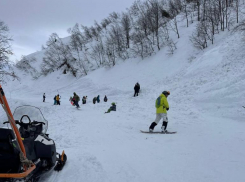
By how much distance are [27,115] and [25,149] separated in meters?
1.21

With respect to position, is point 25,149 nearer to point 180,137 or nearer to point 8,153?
point 8,153

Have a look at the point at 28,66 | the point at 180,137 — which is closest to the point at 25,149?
the point at 180,137

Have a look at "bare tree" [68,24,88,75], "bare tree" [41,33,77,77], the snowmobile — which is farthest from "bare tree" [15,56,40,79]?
the snowmobile

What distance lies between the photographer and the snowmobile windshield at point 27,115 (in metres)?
4.48

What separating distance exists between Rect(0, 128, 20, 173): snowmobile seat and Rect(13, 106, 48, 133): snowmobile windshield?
57.0 inches

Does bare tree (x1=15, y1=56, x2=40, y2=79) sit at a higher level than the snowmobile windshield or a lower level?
higher

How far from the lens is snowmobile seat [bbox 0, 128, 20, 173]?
2936 mm

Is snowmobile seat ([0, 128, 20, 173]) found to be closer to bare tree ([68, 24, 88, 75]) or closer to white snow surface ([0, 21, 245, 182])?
white snow surface ([0, 21, 245, 182])

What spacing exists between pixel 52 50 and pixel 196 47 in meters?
43.1

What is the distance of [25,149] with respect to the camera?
11.8ft

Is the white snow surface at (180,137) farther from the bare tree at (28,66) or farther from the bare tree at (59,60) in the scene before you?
the bare tree at (28,66)

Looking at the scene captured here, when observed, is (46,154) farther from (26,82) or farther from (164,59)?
(26,82)

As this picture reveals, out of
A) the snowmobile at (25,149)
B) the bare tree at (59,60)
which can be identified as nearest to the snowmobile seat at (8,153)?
the snowmobile at (25,149)

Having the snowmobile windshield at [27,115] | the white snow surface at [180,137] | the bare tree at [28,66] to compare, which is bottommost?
the white snow surface at [180,137]
